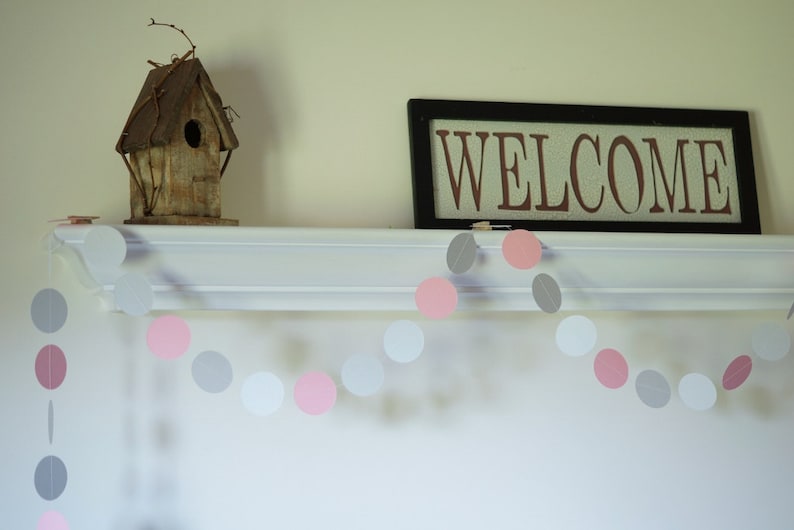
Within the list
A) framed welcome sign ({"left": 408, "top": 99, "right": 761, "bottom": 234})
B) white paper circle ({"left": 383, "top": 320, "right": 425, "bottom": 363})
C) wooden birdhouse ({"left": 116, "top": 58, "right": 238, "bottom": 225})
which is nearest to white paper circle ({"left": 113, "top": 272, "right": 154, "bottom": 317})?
wooden birdhouse ({"left": 116, "top": 58, "right": 238, "bottom": 225})

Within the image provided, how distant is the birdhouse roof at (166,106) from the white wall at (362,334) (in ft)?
0.36

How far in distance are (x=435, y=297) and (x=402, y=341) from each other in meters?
0.08

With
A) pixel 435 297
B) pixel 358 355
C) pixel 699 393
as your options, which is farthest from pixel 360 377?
pixel 699 393

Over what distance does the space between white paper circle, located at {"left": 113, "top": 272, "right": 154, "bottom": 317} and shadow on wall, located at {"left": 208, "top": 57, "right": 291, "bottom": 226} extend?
25 centimetres

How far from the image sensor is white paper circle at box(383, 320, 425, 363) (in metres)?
1.18

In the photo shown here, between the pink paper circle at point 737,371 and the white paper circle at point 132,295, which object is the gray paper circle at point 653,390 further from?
the white paper circle at point 132,295

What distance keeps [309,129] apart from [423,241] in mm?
294

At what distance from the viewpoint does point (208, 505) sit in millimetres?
1255

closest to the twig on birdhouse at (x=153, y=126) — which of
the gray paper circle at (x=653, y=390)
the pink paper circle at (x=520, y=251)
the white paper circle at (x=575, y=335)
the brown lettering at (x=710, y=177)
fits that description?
the pink paper circle at (x=520, y=251)

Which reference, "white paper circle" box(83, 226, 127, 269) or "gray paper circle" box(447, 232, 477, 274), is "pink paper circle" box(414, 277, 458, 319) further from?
"white paper circle" box(83, 226, 127, 269)

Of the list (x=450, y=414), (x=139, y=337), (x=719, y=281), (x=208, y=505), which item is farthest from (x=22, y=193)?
(x=719, y=281)

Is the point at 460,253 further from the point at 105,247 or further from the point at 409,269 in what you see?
the point at 105,247

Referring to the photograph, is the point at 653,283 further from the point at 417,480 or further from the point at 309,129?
the point at 309,129

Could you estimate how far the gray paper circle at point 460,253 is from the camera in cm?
118
